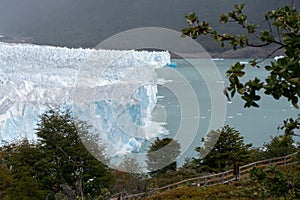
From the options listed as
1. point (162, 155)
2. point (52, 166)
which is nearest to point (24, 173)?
point (52, 166)

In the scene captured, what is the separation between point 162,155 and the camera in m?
13.5

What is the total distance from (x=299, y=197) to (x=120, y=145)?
1316 cm

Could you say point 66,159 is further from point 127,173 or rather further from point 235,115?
point 235,115

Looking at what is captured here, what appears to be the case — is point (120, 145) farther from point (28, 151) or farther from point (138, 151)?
point (28, 151)

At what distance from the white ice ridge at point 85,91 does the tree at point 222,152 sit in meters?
3.18

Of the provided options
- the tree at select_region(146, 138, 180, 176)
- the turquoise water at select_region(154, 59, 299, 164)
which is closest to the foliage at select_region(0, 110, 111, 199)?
the tree at select_region(146, 138, 180, 176)

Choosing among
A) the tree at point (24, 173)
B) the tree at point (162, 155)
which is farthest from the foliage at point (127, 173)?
the tree at point (24, 173)

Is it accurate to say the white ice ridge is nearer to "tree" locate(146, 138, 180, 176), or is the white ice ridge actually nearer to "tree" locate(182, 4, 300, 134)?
"tree" locate(146, 138, 180, 176)

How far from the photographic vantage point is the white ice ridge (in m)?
14.0

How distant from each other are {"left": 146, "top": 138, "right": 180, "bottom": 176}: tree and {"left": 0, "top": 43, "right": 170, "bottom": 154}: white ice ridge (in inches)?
54.0

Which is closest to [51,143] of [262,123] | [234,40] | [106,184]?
[106,184]

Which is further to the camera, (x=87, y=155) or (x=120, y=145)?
(x=120, y=145)

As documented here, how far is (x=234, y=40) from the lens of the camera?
48.8 inches

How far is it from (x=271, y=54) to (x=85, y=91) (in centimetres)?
1405
